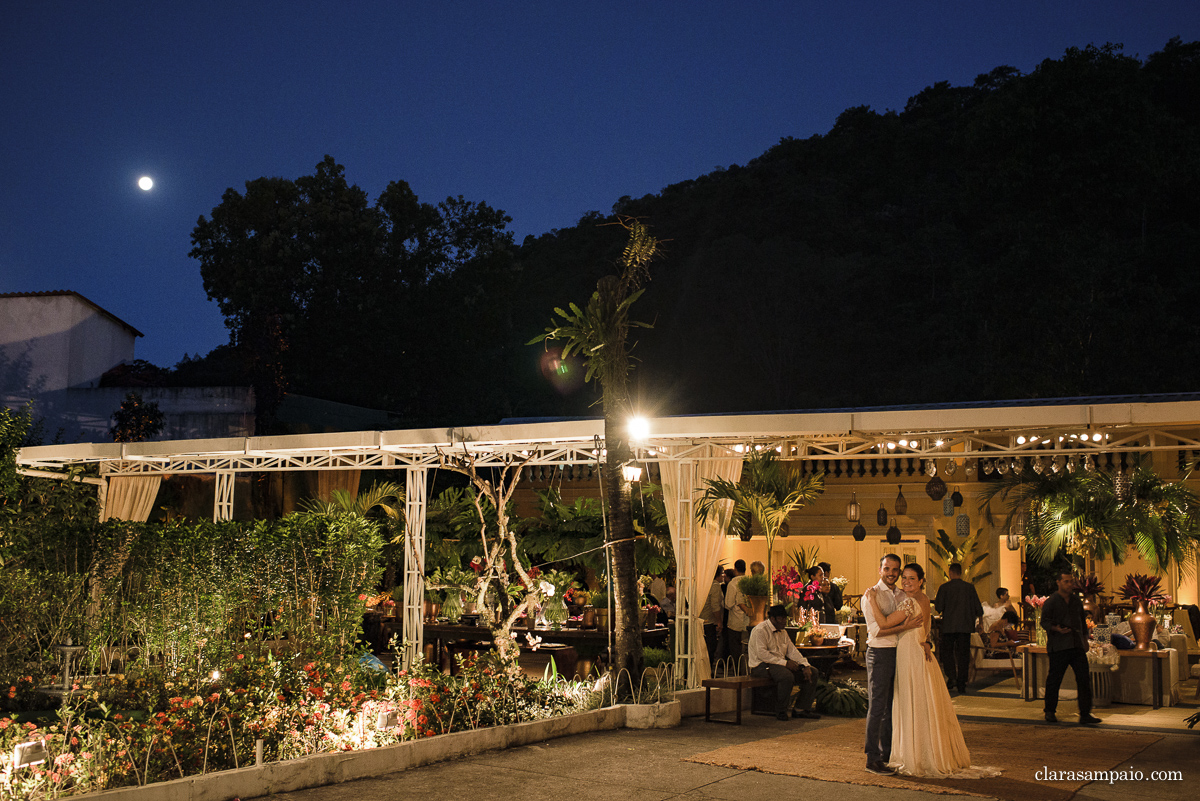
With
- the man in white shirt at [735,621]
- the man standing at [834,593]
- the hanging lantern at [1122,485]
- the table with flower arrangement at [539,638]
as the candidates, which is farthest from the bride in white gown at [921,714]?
the man standing at [834,593]

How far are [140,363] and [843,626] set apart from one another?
18.5 m

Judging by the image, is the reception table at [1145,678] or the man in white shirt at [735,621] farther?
the man in white shirt at [735,621]

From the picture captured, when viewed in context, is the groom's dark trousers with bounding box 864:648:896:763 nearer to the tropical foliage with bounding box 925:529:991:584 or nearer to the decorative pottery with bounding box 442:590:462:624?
the decorative pottery with bounding box 442:590:462:624

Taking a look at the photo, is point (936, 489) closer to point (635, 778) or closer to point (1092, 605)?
point (1092, 605)

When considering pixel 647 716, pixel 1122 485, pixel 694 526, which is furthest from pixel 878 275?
pixel 647 716

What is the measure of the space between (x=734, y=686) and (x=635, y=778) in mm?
2425

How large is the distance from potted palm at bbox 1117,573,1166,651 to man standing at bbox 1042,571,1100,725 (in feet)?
4.35

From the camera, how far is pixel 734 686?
9000 mm

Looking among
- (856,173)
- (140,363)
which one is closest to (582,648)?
(140,363)

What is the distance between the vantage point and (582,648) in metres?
12.5

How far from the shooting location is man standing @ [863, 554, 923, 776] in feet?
22.9

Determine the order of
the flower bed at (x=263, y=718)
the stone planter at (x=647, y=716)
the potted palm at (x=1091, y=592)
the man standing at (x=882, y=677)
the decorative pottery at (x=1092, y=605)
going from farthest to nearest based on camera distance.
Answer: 1. the decorative pottery at (x=1092, y=605)
2. the potted palm at (x=1091, y=592)
3. the stone planter at (x=647, y=716)
4. the man standing at (x=882, y=677)
5. the flower bed at (x=263, y=718)

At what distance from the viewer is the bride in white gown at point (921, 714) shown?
6812mm

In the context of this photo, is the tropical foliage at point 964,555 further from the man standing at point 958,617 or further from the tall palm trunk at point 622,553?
the tall palm trunk at point 622,553
